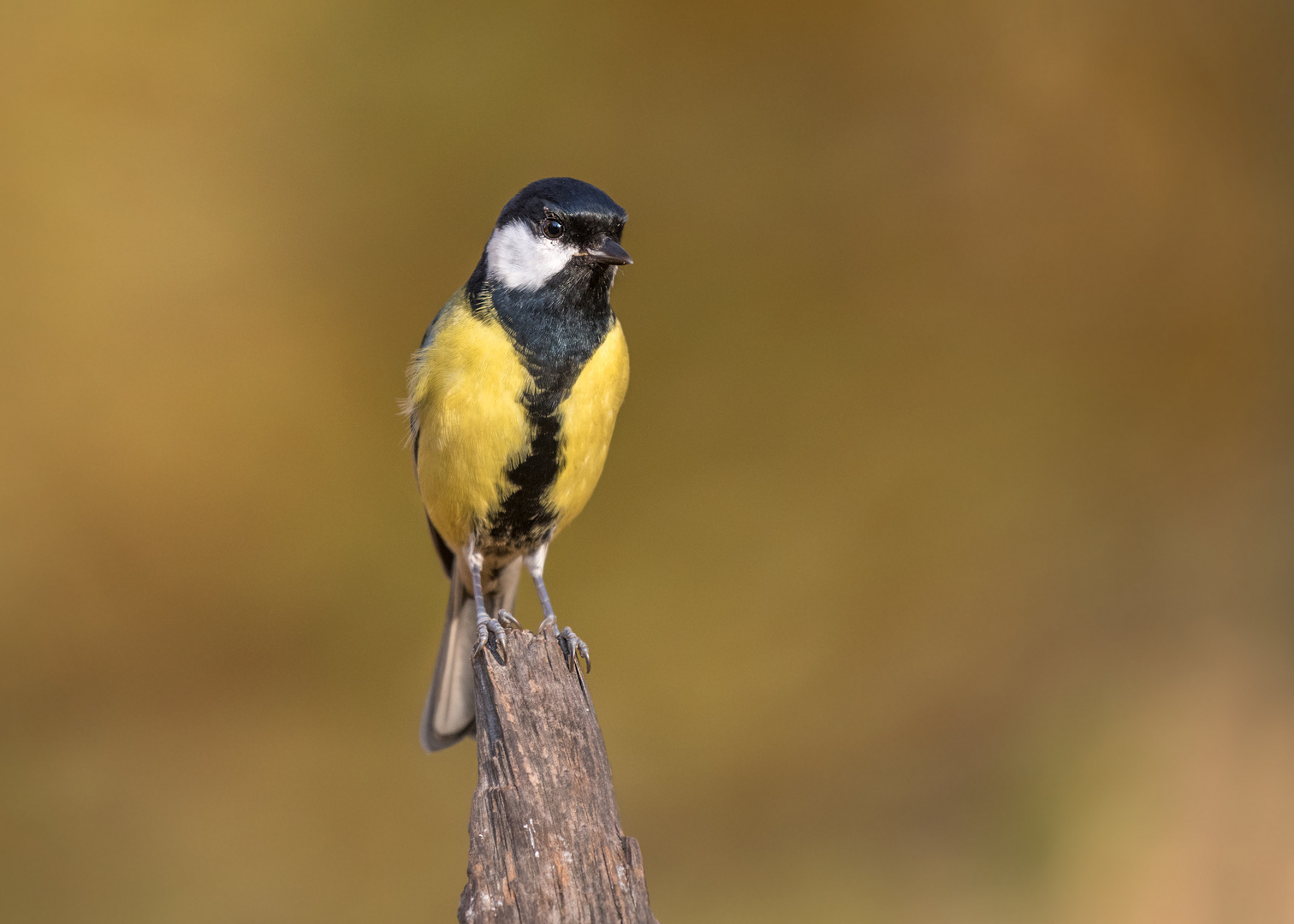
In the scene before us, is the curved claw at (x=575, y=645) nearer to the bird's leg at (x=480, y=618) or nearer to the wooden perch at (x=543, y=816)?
the bird's leg at (x=480, y=618)

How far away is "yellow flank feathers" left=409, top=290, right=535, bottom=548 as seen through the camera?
269 centimetres

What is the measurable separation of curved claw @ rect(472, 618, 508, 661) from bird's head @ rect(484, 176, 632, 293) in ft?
2.72

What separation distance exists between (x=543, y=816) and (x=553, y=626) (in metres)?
0.71

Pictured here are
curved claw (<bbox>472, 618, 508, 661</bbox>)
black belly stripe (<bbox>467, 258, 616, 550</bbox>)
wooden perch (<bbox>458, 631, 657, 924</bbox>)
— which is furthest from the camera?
black belly stripe (<bbox>467, 258, 616, 550</bbox>)

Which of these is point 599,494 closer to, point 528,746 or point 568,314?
point 568,314

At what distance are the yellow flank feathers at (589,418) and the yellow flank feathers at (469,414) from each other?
0.08m

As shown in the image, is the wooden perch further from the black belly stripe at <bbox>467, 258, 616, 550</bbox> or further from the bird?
the black belly stripe at <bbox>467, 258, 616, 550</bbox>

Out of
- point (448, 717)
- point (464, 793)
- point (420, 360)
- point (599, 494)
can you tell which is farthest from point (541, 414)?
point (464, 793)

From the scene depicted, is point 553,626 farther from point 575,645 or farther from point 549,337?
point 549,337

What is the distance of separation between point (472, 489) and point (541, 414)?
287 millimetres

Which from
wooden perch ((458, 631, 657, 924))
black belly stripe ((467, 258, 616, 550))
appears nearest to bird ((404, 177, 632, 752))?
black belly stripe ((467, 258, 616, 550))

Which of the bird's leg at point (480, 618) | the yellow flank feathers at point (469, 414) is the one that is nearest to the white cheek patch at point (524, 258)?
the yellow flank feathers at point (469, 414)

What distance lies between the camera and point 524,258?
278 cm

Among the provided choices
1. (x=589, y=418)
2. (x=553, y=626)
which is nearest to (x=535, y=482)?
(x=589, y=418)
